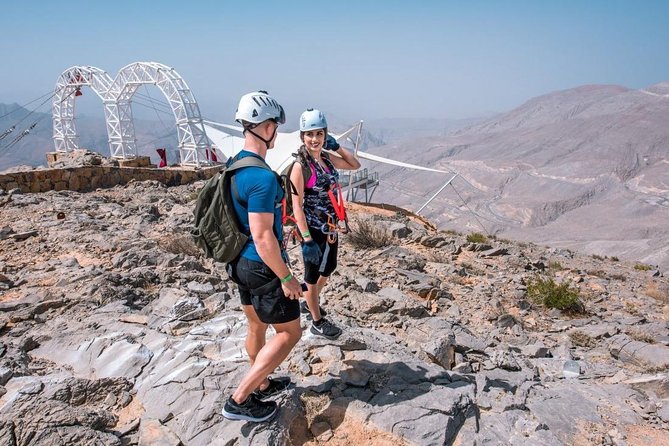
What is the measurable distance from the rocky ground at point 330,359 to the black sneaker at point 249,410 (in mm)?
53

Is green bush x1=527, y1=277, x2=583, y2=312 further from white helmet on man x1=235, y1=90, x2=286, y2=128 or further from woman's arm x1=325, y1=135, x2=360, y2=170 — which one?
white helmet on man x1=235, y1=90, x2=286, y2=128

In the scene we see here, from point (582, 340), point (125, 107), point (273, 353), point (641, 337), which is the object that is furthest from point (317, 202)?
point (125, 107)

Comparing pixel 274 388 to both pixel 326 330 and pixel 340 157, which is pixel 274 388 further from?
pixel 340 157

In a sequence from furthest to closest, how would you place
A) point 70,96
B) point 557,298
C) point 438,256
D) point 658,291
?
point 70,96 → point 438,256 → point 658,291 → point 557,298

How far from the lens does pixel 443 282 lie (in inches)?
283

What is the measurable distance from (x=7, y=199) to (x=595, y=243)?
47782mm

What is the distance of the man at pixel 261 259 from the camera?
2.26 meters

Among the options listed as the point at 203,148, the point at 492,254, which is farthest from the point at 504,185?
the point at 492,254

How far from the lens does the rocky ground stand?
278cm

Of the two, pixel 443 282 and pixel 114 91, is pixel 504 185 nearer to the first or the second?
pixel 114 91

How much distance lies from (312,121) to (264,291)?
1.42 metres

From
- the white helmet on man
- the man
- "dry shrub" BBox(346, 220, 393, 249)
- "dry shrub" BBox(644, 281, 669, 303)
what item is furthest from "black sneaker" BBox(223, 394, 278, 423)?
"dry shrub" BBox(644, 281, 669, 303)

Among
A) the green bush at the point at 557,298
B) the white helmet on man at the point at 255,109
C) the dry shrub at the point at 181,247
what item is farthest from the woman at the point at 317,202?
the green bush at the point at 557,298

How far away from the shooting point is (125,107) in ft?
88.0
